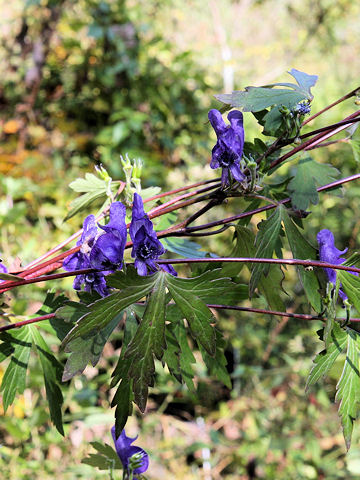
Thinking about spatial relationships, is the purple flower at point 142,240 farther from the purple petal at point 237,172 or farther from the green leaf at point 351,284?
the green leaf at point 351,284

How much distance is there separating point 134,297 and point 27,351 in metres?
0.26

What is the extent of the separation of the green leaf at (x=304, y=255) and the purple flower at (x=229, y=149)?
122 mm

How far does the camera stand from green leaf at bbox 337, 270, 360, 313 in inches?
24.9

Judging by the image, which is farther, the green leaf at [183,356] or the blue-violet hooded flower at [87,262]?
the green leaf at [183,356]

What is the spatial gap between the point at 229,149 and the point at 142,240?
0.16m

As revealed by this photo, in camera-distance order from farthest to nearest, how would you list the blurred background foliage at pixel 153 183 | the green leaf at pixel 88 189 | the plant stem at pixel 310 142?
the blurred background foliage at pixel 153 183, the green leaf at pixel 88 189, the plant stem at pixel 310 142

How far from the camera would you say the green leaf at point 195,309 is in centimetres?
57

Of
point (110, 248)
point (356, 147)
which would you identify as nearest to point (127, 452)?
point (110, 248)

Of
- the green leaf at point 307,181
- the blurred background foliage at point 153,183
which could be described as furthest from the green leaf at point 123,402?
the blurred background foliage at point 153,183

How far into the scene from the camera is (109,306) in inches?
21.8

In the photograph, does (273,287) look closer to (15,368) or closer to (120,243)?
(120,243)

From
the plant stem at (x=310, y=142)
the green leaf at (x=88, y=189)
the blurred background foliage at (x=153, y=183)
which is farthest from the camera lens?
the blurred background foliage at (x=153, y=183)

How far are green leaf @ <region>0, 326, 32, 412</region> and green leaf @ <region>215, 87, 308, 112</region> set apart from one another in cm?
45

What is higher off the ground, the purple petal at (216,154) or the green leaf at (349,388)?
the purple petal at (216,154)
